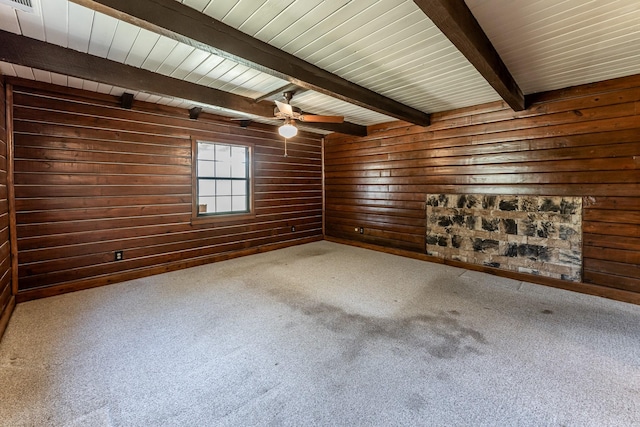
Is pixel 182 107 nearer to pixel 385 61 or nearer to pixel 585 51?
pixel 385 61

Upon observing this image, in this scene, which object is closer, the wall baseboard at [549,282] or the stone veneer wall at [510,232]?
the wall baseboard at [549,282]

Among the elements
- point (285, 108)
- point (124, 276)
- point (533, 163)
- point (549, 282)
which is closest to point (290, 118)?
point (285, 108)

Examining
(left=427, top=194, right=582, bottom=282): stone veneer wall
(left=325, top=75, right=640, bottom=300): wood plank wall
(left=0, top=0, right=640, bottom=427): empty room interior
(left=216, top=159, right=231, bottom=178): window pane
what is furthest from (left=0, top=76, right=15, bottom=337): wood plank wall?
(left=427, top=194, right=582, bottom=282): stone veneer wall

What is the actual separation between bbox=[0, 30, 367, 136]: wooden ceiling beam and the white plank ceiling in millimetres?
64

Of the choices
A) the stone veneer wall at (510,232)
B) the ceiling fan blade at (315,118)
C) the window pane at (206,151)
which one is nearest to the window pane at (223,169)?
the window pane at (206,151)

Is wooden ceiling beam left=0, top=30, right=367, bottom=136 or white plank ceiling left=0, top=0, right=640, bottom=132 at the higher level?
white plank ceiling left=0, top=0, right=640, bottom=132

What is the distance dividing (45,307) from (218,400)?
2672mm

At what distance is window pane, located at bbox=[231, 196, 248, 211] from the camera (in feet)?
17.1

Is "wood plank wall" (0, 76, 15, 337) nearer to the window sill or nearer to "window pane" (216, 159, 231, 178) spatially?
the window sill

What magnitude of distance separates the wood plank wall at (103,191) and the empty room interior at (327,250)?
0.02m

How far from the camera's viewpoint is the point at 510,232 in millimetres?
3889

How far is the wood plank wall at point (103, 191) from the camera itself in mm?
3186

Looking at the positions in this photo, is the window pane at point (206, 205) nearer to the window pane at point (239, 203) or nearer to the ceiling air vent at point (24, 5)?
the window pane at point (239, 203)

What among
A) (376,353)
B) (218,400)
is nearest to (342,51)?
(376,353)
